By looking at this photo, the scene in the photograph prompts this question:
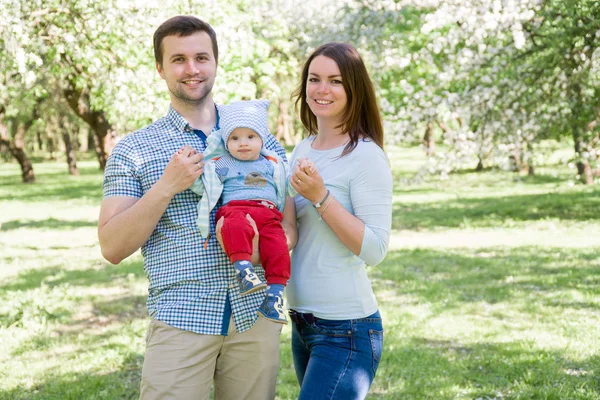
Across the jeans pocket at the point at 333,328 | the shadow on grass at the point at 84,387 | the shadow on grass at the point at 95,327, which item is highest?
the jeans pocket at the point at 333,328

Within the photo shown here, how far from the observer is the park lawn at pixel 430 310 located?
18.8 ft

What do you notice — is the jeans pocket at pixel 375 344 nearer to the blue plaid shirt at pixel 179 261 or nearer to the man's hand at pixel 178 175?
the blue plaid shirt at pixel 179 261

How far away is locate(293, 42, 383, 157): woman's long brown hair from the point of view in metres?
3.18

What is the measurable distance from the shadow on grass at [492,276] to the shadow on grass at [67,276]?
379cm

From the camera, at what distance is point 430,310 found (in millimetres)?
7914

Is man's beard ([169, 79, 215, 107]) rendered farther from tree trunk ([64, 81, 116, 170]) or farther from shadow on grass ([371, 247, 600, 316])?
tree trunk ([64, 81, 116, 170])

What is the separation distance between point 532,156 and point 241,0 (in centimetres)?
601

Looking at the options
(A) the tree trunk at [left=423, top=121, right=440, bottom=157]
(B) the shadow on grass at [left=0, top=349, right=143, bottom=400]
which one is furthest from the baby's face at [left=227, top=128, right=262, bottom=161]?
(A) the tree trunk at [left=423, top=121, right=440, bottom=157]

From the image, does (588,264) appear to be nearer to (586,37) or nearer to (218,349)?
(586,37)

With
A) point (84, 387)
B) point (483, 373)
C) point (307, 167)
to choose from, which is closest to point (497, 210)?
point (483, 373)

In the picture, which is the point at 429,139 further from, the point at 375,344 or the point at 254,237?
the point at 254,237

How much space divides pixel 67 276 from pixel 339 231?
27.3ft

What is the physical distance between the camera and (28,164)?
101 ft

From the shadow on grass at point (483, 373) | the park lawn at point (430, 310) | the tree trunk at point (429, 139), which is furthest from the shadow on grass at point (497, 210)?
the shadow on grass at point (483, 373)
